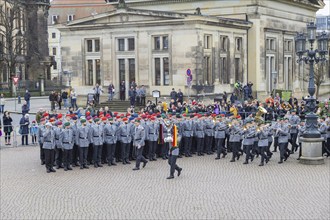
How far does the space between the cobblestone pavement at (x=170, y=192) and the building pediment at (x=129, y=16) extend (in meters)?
18.5

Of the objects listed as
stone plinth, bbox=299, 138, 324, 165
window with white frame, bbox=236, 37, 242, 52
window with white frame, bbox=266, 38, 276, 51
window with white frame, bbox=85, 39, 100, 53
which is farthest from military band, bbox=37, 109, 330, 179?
window with white frame, bbox=266, 38, 276, 51

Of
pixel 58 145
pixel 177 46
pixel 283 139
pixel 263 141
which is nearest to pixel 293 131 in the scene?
pixel 283 139

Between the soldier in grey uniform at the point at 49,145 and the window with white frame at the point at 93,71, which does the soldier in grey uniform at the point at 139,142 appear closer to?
the soldier in grey uniform at the point at 49,145

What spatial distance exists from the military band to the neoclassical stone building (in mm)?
14908

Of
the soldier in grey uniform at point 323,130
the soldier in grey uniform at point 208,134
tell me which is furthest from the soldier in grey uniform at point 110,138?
the soldier in grey uniform at point 323,130

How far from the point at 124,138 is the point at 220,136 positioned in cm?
378

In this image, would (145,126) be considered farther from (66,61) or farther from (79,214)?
(66,61)

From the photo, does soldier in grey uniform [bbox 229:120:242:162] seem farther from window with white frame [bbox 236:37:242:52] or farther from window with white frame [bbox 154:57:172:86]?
window with white frame [bbox 236:37:242:52]

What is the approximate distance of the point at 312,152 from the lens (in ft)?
72.0

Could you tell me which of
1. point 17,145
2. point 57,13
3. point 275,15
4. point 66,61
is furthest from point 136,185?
point 57,13

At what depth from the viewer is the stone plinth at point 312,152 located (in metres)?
21.9

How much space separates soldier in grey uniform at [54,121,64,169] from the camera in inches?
842

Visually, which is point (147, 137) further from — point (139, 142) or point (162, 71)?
point (162, 71)

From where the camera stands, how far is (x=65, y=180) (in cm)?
1948
